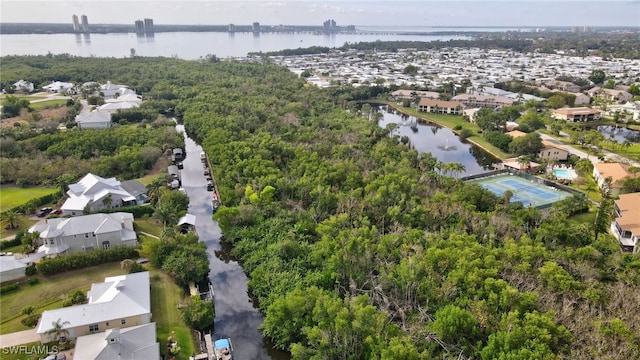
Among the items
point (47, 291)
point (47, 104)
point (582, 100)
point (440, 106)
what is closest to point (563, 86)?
point (582, 100)

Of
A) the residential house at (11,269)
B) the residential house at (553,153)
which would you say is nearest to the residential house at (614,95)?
the residential house at (553,153)

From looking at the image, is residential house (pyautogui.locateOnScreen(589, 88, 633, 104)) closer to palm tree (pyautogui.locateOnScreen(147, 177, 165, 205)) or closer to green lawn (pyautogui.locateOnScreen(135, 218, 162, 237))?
palm tree (pyautogui.locateOnScreen(147, 177, 165, 205))

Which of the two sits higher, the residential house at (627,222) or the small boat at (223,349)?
the residential house at (627,222)

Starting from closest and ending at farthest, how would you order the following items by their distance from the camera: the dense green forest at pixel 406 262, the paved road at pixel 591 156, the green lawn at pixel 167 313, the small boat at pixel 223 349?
the dense green forest at pixel 406 262
the small boat at pixel 223 349
the green lawn at pixel 167 313
the paved road at pixel 591 156

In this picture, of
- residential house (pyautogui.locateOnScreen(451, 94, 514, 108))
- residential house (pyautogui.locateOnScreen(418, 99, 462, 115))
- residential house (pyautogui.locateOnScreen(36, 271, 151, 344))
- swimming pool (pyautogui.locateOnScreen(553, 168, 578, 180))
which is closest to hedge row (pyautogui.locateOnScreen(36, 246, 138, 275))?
residential house (pyautogui.locateOnScreen(36, 271, 151, 344))

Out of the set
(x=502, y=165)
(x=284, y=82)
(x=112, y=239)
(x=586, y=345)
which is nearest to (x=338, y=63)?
(x=284, y=82)

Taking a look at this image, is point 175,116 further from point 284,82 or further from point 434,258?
point 434,258

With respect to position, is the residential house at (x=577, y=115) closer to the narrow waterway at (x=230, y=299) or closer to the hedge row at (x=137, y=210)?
the narrow waterway at (x=230, y=299)
